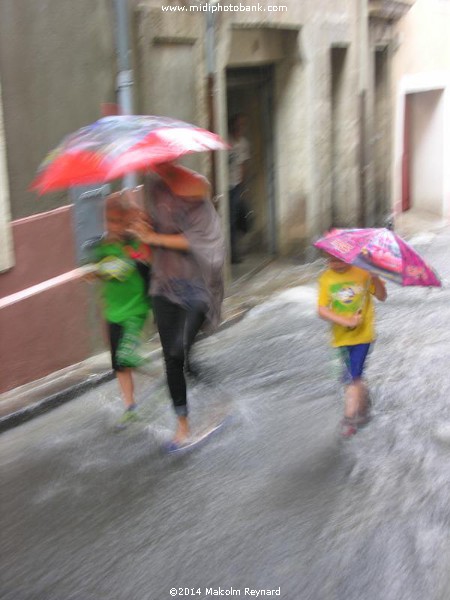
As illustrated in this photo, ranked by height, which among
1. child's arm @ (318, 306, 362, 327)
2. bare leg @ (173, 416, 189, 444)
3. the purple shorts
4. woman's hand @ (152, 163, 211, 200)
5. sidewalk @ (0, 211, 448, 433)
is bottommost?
sidewalk @ (0, 211, 448, 433)

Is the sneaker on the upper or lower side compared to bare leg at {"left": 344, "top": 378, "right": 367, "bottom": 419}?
lower

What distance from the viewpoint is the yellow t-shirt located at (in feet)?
15.3

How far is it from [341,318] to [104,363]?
2487mm

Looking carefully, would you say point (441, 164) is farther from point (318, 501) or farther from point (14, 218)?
point (318, 501)

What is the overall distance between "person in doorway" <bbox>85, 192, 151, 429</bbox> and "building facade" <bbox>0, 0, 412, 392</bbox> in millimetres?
1161

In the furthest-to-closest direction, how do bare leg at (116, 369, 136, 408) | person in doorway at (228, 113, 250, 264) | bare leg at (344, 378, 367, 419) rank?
1. person in doorway at (228, 113, 250, 264)
2. bare leg at (116, 369, 136, 408)
3. bare leg at (344, 378, 367, 419)

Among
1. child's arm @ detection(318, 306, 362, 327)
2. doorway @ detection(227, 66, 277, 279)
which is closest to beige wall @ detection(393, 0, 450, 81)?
doorway @ detection(227, 66, 277, 279)

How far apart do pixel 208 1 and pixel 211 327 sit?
4.20 metres

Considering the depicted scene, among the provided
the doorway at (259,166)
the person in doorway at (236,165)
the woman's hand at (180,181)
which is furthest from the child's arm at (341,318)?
the doorway at (259,166)

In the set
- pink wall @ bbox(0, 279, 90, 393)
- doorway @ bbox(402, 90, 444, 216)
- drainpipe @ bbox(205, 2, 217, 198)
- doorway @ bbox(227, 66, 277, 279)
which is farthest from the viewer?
doorway @ bbox(402, 90, 444, 216)

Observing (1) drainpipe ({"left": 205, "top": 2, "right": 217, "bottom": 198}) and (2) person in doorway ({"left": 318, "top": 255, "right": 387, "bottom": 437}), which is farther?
(1) drainpipe ({"left": 205, "top": 2, "right": 217, "bottom": 198})

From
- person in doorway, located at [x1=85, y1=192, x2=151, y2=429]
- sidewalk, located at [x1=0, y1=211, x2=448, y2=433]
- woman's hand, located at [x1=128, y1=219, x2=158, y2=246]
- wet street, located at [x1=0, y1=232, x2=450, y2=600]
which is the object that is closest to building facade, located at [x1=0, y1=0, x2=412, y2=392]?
sidewalk, located at [x1=0, y1=211, x2=448, y2=433]

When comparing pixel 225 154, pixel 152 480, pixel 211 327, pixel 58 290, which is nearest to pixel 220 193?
pixel 225 154

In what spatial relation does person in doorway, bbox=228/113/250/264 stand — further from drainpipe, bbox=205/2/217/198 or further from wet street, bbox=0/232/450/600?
wet street, bbox=0/232/450/600
